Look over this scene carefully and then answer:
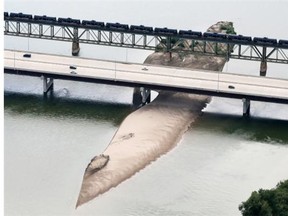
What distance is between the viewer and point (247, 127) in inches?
2387

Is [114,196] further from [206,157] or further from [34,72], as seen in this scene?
[34,72]

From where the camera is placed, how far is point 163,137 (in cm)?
5609

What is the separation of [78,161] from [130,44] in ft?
90.3

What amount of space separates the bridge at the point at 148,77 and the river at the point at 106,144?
6.51ft

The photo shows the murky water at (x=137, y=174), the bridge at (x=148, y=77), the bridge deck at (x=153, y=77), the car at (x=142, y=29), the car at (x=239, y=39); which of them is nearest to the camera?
the murky water at (x=137, y=174)

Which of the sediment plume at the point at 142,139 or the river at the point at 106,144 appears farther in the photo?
the sediment plume at the point at 142,139

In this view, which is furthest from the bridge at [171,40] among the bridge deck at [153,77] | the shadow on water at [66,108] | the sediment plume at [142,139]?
the shadow on water at [66,108]

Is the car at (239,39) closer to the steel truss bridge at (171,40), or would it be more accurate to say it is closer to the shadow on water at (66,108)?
the steel truss bridge at (171,40)

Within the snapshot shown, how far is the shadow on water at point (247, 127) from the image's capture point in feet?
192

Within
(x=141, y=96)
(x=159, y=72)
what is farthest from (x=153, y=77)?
(x=141, y=96)

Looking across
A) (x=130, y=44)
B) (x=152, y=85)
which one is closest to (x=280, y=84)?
(x=152, y=85)

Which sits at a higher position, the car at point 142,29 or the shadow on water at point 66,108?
the car at point 142,29

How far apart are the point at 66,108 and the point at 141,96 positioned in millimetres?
7273

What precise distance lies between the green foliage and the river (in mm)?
5210
